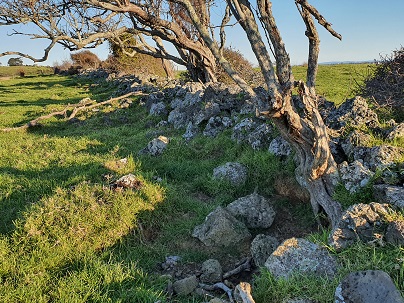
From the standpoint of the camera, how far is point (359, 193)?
14.9ft

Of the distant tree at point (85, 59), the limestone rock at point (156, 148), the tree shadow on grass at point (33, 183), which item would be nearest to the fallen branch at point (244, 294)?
the tree shadow on grass at point (33, 183)

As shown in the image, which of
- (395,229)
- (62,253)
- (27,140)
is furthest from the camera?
(27,140)

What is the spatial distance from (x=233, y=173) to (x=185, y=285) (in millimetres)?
3049

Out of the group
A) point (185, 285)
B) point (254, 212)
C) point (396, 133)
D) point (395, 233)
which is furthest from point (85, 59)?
point (395, 233)

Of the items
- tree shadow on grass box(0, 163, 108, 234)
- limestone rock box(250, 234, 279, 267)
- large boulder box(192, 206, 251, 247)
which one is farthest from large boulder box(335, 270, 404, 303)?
tree shadow on grass box(0, 163, 108, 234)

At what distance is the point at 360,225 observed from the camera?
3.77m

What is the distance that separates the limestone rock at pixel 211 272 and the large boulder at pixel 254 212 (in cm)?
121

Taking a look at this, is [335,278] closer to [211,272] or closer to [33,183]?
[211,272]

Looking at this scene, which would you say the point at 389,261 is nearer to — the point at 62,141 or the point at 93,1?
the point at 62,141

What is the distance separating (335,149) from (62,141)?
25.2 ft

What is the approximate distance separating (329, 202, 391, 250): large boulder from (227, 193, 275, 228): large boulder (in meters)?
1.65

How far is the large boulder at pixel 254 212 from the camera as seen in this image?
5.42m

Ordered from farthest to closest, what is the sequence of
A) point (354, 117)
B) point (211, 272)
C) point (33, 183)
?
point (33, 183) < point (354, 117) < point (211, 272)

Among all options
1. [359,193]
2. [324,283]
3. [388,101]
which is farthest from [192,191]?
[388,101]
